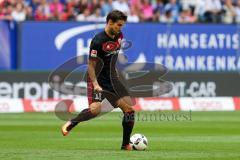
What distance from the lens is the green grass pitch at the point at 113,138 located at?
1238 cm

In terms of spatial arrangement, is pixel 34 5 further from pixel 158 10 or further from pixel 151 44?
pixel 158 10

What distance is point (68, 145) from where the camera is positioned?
560 inches

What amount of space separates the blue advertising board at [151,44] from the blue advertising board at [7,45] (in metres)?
0.30

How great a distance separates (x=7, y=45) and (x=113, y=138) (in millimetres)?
10123

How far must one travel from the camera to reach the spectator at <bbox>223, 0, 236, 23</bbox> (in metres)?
28.3

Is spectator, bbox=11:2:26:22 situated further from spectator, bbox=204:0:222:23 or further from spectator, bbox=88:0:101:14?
spectator, bbox=204:0:222:23

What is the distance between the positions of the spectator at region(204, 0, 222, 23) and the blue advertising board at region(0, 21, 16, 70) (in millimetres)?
7094

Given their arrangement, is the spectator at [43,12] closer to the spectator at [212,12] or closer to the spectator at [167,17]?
the spectator at [167,17]

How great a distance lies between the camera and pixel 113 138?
1608 centimetres

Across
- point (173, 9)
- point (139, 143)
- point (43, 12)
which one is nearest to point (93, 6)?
point (43, 12)

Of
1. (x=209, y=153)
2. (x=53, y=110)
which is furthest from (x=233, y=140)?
(x=53, y=110)

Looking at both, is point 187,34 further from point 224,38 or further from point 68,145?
point 68,145

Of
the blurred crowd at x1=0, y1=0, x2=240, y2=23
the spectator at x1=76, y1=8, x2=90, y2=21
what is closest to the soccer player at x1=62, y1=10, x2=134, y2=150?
the blurred crowd at x1=0, y1=0, x2=240, y2=23

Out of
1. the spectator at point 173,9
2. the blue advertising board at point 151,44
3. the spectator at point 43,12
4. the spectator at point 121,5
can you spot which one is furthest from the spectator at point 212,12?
the spectator at point 43,12
